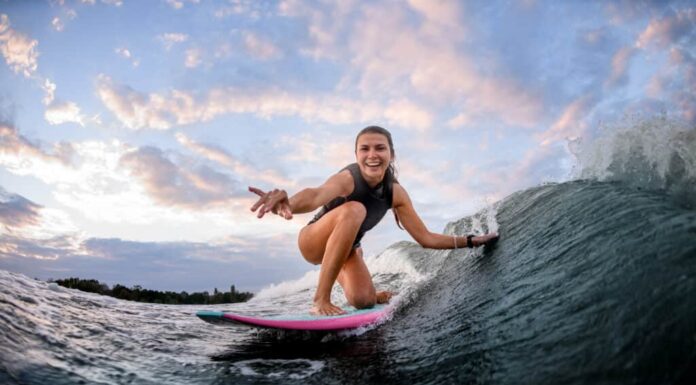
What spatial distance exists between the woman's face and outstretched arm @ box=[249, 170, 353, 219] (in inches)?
7.8

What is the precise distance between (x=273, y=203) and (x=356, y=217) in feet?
4.42

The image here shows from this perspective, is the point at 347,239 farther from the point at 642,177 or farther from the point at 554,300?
the point at 642,177

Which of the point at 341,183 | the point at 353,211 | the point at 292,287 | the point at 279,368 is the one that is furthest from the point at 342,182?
the point at 292,287

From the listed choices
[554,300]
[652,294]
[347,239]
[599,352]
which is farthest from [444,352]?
[347,239]

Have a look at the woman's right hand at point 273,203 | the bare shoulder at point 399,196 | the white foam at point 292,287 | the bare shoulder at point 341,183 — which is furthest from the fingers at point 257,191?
the white foam at point 292,287

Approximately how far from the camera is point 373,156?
454cm

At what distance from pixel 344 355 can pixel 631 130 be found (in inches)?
146

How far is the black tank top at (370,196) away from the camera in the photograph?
462cm

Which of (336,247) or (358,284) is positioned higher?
(336,247)

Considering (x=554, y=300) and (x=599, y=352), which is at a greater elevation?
(x=554, y=300)

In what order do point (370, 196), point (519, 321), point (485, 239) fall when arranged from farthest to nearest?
point (485, 239) → point (370, 196) → point (519, 321)

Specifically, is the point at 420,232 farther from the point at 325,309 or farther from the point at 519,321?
the point at 519,321

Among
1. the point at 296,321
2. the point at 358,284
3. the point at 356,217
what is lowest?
the point at 296,321

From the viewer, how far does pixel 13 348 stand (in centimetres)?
288
